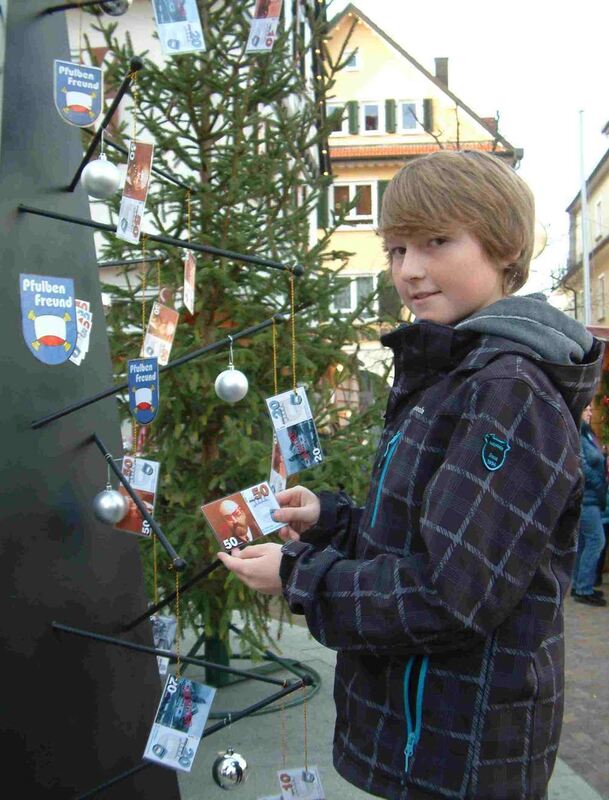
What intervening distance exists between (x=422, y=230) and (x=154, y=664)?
1696 millimetres

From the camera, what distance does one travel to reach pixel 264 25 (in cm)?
317

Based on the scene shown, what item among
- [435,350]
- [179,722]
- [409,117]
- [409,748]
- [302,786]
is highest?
[409,117]

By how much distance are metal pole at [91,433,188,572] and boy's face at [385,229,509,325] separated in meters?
0.98

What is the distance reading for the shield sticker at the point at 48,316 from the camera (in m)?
2.11

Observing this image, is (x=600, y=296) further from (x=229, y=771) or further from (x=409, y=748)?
(x=409, y=748)

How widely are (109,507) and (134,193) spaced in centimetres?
84

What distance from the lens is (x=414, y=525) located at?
4.54 feet

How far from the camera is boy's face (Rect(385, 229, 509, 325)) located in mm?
1440

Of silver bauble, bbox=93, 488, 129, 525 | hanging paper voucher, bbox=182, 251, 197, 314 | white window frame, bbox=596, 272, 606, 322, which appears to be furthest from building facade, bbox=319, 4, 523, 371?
silver bauble, bbox=93, 488, 129, 525

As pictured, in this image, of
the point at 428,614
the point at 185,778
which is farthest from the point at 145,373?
the point at 185,778

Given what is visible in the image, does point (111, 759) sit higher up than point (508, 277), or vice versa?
point (508, 277)

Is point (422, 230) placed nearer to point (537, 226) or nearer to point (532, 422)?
point (537, 226)

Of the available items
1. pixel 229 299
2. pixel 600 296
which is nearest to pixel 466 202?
pixel 229 299

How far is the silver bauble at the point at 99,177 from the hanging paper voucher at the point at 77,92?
11cm
